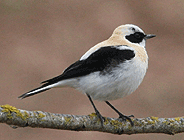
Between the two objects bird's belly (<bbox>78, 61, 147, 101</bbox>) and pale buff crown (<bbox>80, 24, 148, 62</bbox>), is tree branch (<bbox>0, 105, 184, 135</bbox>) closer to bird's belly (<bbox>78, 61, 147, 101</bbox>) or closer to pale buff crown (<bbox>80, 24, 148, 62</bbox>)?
bird's belly (<bbox>78, 61, 147, 101</bbox>)

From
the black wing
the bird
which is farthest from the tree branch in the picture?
the black wing

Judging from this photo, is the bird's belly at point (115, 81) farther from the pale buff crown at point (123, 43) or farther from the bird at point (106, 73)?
the pale buff crown at point (123, 43)

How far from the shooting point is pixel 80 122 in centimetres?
243

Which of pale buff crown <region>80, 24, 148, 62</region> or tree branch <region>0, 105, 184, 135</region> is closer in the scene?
tree branch <region>0, 105, 184, 135</region>

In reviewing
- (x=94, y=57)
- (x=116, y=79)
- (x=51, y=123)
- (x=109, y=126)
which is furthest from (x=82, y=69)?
(x=51, y=123)

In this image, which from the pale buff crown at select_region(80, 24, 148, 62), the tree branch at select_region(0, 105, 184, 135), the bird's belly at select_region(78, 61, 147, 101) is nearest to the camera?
the tree branch at select_region(0, 105, 184, 135)

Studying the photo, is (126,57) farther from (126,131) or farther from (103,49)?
(126,131)

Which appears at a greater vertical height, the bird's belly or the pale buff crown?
the pale buff crown

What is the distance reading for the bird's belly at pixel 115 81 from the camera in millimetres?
2861

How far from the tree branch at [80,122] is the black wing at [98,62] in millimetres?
476

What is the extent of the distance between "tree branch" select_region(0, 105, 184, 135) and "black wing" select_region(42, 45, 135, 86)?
48 centimetres

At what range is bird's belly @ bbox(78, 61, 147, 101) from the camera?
286 centimetres

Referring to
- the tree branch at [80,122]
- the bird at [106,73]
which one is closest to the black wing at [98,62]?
the bird at [106,73]

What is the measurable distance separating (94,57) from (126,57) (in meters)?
0.32
